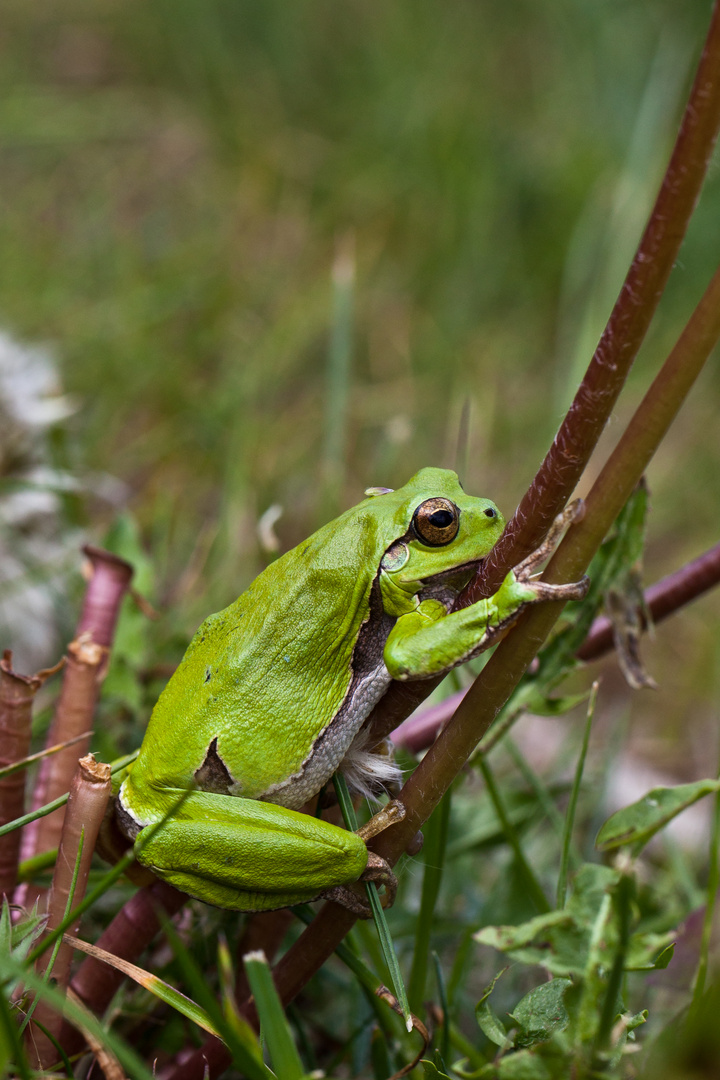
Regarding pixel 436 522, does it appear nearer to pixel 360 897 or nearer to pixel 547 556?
pixel 547 556

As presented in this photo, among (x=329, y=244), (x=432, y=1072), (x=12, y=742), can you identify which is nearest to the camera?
(x=432, y=1072)

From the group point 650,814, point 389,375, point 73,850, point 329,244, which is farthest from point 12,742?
point 329,244

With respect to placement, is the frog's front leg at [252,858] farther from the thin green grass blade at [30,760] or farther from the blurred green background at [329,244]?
the blurred green background at [329,244]

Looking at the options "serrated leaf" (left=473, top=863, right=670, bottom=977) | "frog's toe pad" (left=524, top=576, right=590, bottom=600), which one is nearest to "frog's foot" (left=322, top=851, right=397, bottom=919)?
"serrated leaf" (left=473, top=863, right=670, bottom=977)

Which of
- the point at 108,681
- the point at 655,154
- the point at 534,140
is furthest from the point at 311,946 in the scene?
the point at 534,140

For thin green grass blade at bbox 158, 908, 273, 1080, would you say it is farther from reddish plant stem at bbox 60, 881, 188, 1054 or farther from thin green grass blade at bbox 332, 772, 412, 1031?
reddish plant stem at bbox 60, 881, 188, 1054

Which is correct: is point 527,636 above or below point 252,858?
above

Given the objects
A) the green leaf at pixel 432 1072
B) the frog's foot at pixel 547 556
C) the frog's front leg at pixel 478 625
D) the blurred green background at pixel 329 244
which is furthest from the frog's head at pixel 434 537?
the blurred green background at pixel 329 244
